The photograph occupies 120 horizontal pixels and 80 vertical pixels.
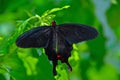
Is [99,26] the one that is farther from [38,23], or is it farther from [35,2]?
[38,23]

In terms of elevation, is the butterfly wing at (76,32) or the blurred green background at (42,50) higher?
the butterfly wing at (76,32)

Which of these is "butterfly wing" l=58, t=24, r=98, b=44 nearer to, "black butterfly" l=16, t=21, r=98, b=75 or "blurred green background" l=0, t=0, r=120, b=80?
"black butterfly" l=16, t=21, r=98, b=75

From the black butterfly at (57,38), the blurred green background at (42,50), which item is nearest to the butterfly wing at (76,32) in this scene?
the black butterfly at (57,38)

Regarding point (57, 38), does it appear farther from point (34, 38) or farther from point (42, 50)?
point (42, 50)

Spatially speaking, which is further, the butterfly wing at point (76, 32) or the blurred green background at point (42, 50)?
the blurred green background at point (42, 50)

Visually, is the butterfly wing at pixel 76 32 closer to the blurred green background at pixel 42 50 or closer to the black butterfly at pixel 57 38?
the black butterfly at pixel 57 38

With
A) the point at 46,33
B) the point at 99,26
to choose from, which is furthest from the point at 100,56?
the point at 46,33

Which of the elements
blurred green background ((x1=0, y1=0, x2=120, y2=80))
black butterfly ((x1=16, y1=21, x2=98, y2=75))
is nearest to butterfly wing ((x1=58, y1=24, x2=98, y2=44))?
black butterfly ((x1=16, y1=21, x2=98, y2=75))
